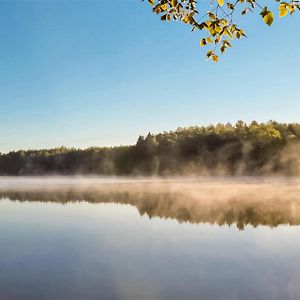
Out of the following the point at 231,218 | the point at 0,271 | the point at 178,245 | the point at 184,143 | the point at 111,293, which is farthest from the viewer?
the point at 184,143

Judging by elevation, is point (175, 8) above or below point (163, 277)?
above

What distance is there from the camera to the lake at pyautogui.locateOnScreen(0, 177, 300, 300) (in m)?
9.70

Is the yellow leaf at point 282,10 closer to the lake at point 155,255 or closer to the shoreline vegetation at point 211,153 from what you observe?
→ the lake at point 155,255

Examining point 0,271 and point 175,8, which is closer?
point 175,8

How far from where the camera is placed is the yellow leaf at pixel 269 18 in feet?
16.1

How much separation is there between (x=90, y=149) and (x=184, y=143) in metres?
53.7

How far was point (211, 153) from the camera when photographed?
9250 cm

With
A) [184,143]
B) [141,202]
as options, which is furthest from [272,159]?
[141,202]

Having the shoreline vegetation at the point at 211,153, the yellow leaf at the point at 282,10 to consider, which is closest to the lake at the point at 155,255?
the yellow leaf at the point at 282,10

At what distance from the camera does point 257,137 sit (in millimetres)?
88625

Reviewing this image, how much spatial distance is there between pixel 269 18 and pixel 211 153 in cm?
8832

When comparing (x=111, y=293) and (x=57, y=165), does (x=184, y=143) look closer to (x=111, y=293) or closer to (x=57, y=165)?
(x=57, y=165)

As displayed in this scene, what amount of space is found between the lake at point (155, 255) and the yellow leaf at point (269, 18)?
→ 19.2 feet

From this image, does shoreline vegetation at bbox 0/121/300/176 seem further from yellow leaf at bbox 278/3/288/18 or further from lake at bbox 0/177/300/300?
yellow leaf at bbox 278/3/288/18
